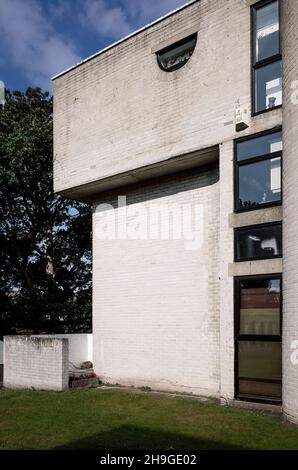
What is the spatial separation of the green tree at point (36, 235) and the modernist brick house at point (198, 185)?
6.28 meters

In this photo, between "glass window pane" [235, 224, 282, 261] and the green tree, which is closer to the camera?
"glass window pane" [235, 224, 282, 261]

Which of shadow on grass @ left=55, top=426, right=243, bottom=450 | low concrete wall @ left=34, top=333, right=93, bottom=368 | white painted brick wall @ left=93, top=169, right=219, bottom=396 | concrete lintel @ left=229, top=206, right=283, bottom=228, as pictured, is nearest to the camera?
shadow on grass @ left=55, top=426, right=243, bottom=450

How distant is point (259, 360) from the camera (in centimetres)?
941

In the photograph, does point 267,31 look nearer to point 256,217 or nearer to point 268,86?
point 268,86

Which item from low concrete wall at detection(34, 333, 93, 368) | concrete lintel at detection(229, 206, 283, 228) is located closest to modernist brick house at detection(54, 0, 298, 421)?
concrete lintel at detection(229, 206, 283, 228)

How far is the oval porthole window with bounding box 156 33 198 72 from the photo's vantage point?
11.2 m

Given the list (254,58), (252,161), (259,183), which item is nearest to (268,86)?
(254,58)

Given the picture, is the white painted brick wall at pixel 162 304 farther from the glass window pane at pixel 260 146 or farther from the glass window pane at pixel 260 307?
the glass window pane at pixel 260 146

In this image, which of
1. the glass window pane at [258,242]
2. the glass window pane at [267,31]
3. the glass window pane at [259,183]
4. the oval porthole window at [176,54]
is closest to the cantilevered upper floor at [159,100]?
the oval porthole window at [176,54]

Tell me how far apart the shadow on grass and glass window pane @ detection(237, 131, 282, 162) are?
554 cm

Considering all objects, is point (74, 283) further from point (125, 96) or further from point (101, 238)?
point (125, 96)

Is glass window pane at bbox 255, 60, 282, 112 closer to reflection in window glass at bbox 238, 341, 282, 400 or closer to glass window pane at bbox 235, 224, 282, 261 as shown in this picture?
glass window pane at bbox 235, 224, 282, 261

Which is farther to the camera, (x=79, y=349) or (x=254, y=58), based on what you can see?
(x=79, y=349)

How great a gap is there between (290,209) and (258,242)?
118cm
